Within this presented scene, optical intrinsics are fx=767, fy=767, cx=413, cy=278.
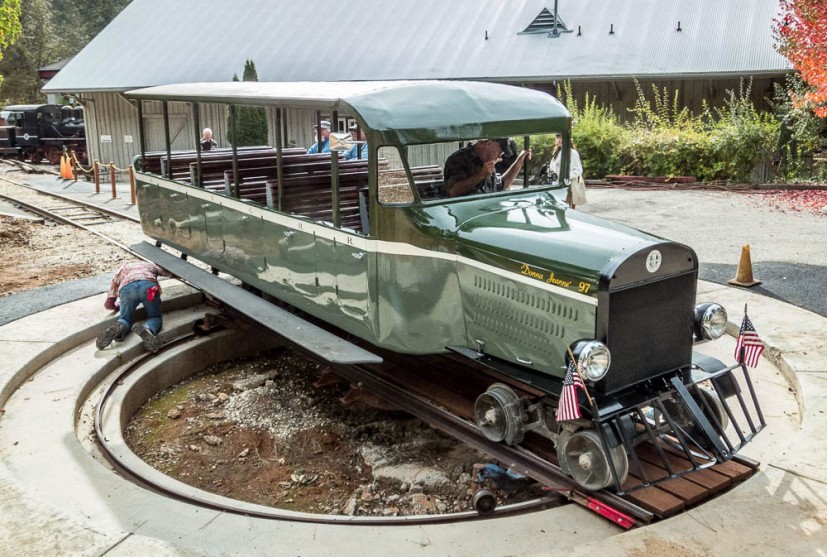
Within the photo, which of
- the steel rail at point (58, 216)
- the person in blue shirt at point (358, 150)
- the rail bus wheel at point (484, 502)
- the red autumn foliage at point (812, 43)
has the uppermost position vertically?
the red autumn foliage at point (812, 43)

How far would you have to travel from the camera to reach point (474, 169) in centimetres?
624

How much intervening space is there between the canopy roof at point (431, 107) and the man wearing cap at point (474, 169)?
0.47 feet

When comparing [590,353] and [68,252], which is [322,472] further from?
[68,252]

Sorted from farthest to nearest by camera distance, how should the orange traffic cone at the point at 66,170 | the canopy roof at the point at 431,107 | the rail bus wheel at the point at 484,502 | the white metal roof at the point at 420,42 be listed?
the orange traffic cone at the point at 66,170 < the white metal roof at the point at 420,42 < the canopy roof at the point at 431,107 < the rail bus wheel at the point at 484,502

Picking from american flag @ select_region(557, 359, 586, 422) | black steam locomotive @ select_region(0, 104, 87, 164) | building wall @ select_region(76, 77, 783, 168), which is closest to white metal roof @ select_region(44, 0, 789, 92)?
building wall @ select_region(76, 77, 783, 168)

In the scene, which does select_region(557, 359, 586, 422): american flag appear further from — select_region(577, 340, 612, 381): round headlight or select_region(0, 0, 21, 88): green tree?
select_region(0, 0, 21, 88): green tree

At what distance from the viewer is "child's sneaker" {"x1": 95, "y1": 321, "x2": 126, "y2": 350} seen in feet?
26.1

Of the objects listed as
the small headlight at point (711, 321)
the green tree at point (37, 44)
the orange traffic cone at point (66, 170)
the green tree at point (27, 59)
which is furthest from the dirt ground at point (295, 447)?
the green tree at point (27, 59)

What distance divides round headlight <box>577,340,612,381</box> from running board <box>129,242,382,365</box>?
1.84 meters

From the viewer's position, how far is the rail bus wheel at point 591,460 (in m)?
4.70

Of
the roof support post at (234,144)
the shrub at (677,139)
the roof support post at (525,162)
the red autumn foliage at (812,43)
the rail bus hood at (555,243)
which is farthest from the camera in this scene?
the shrub at (677,139)

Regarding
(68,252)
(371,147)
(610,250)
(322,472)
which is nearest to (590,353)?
(610,250)

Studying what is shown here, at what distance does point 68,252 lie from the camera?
13195mm

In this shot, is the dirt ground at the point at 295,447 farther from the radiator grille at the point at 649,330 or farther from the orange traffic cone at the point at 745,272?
the orange traffic cone at the point at 745,272
